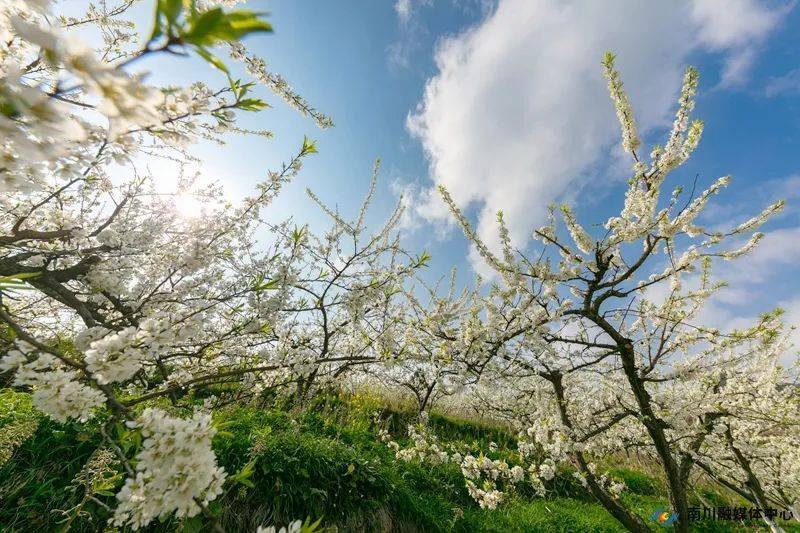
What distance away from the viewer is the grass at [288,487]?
3359mm

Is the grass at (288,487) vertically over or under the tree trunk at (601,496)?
under

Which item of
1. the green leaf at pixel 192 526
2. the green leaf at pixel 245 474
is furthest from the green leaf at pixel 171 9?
the green leaf at pixel 192 526

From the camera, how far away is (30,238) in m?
2.65

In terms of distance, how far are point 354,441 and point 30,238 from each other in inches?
236

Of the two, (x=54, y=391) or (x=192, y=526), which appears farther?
(x=192, y=526)

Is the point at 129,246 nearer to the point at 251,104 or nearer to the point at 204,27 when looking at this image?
the point at 251,104

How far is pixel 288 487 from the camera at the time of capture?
175 inches

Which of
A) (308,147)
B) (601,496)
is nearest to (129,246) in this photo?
(308,147)

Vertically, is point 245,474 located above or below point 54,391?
below

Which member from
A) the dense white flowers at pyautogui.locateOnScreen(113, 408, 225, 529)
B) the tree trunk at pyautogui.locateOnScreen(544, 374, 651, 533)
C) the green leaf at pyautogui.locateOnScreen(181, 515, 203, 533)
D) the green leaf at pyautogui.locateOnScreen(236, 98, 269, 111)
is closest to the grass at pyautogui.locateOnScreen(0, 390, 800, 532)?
the green leaf at pyautogui.locateOnScreen(181, 515, 203, 533)

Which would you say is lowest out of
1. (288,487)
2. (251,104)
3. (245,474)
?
(288,487)

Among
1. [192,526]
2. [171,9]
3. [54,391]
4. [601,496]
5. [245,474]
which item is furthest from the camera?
[601,496]

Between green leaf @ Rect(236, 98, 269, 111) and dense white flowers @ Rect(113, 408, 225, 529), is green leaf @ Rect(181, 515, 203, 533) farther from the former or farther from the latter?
green leaf @ Rect(236, 98, 269, 111)

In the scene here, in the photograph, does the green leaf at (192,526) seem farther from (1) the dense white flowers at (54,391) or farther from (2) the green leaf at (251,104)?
(2) the green leaf at (251,104)
